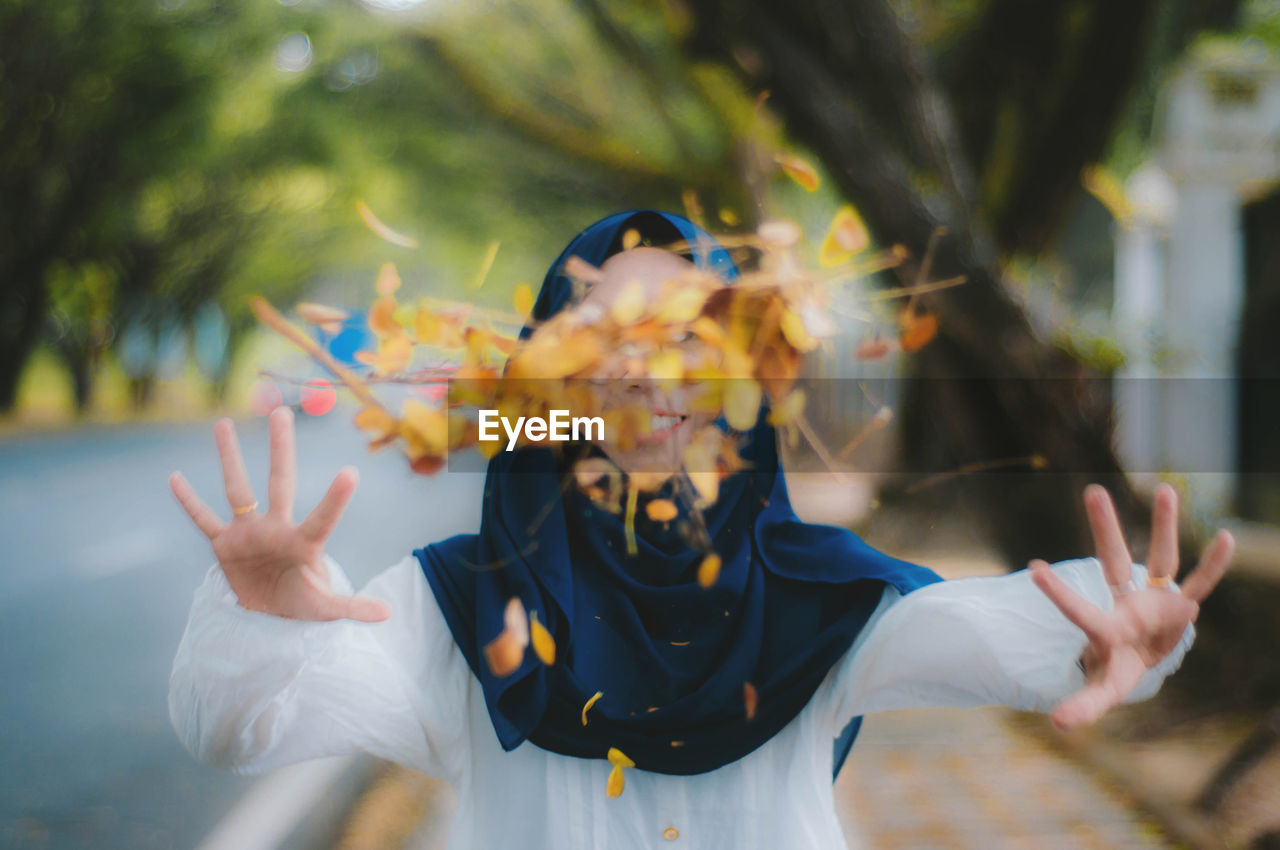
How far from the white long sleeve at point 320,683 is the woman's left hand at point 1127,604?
94 cm

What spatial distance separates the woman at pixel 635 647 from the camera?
1.20m

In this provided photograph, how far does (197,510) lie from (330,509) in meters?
0.22

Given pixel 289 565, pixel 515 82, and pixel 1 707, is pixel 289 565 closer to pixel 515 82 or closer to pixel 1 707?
pixel 1 707

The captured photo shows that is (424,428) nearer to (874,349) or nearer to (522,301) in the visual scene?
(522,301)

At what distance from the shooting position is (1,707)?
4562mm

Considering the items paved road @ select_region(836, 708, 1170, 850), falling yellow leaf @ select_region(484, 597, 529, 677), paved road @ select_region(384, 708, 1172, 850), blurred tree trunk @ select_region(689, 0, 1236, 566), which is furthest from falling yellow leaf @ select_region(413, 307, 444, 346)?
blurred tree trunk @ select_region(689, 0, 1236, 566)

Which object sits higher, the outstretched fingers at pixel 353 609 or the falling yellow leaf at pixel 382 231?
the falling yellow leaf at pixel 382 231

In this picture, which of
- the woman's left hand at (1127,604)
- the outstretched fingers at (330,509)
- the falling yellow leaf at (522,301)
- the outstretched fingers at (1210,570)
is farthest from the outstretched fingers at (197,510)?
the outstretched fingers at (1210,570)

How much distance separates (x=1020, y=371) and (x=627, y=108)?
7.44 metres

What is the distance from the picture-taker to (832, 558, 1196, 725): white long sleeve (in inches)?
49.4

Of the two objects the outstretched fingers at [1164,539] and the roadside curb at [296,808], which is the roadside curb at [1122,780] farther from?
the roadside curb at [296,808]

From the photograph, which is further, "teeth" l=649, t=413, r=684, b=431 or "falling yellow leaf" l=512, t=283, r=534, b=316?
"teeth" l=649, t=413, r=684, b=431

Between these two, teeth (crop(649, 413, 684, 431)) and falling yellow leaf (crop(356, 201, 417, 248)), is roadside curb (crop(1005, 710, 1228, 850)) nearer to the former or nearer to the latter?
teeth (crop(649, 413, 684, 431))

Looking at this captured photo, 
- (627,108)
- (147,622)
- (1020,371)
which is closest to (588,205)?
(627,108)
